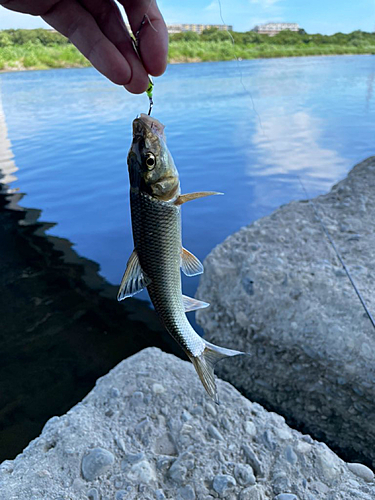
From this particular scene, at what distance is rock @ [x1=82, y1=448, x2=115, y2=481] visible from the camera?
8.06ft

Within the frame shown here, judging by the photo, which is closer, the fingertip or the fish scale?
the fish scale

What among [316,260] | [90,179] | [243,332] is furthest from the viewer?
[90,179]

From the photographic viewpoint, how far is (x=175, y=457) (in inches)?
101

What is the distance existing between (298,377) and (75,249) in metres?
4.46

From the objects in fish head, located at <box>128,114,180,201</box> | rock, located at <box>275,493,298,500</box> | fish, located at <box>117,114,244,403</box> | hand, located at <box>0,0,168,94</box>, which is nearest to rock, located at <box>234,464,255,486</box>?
rock, located at <box>275,493,298,500</box>

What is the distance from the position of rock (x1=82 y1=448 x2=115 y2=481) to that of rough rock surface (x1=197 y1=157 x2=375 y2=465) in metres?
1.61

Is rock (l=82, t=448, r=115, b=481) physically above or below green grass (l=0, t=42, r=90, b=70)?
below

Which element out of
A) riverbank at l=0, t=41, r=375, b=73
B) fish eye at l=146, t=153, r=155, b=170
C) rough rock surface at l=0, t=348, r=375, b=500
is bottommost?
rough rock surface at l=0, t=348, r=375, b=500

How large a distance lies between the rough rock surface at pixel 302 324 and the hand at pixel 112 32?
7.55 feet

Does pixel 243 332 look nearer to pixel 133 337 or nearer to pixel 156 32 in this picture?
pixel 133 337

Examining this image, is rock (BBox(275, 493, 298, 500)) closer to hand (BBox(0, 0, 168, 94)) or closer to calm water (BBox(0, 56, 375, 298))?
hand (BBox(0, 0, 168, 94))

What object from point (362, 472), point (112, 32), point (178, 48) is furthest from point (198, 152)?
point (178, 48)

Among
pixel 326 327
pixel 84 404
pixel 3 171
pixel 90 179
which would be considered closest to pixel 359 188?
pixel 326 327

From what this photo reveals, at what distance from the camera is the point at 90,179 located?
34.7 feet
